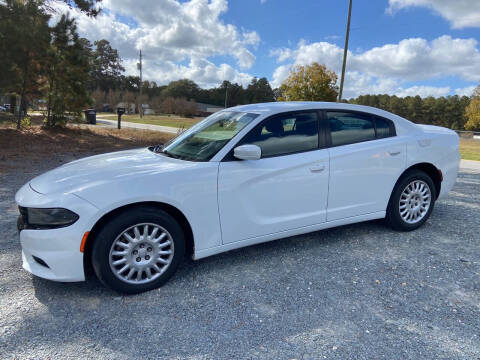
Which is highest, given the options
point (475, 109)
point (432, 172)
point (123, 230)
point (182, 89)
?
point (182, 89)

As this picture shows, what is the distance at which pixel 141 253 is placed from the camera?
279 cm

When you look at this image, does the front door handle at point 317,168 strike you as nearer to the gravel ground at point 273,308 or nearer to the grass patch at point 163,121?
the gravel ground at point 273,308

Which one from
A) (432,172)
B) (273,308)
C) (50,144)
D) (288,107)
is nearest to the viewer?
(273,308)

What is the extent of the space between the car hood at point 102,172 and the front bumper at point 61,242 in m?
0.13

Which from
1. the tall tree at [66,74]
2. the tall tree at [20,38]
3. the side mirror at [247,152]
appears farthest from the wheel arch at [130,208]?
the tall tree at [66,74]

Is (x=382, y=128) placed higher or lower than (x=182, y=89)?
lower

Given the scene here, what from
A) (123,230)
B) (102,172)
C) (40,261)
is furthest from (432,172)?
(40,261)

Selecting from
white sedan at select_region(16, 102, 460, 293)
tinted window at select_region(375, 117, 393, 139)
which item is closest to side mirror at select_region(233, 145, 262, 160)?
white sedan at select_region(16, 102, 460, 293)

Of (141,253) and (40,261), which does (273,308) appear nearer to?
(141,253)

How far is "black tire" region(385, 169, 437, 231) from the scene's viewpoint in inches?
159

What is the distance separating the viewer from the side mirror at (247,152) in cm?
295

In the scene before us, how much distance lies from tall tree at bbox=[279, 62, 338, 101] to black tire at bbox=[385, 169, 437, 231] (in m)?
19.2

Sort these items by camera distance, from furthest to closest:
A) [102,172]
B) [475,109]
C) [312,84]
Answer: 1. [475,109]
2. [312,84]
3. [102,172]

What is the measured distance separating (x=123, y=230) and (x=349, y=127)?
8.66 ft
